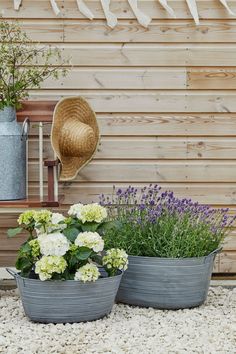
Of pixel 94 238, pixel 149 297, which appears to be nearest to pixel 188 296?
pixel 149 297

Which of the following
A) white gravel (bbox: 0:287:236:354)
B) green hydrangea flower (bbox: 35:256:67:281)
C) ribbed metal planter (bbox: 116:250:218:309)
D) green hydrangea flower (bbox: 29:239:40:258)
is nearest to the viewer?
white gravel (bbox: 0:287:236:354)

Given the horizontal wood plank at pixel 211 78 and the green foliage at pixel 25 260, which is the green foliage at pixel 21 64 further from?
the green foliage at pixel 25 260

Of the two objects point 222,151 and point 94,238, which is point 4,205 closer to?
point 94,238

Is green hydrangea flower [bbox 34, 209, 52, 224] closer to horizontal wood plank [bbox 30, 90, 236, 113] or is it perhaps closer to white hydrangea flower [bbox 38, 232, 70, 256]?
white hydrangea flower [bbox 38, 232, 70, 256]

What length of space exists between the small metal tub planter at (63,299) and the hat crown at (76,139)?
35.7 inches

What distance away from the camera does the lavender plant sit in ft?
13.1

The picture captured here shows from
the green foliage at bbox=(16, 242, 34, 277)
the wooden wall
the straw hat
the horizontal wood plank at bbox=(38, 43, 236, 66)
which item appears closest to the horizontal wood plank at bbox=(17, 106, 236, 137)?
the wooden wall

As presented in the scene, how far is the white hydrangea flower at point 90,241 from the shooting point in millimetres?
3654

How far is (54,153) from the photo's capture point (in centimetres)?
435

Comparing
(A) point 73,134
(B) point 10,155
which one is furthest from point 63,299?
(A) point 73,134

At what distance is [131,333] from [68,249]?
1.60 ft

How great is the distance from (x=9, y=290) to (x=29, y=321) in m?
0.84

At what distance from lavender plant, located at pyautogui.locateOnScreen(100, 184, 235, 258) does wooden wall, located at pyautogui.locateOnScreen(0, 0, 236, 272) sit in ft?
1.37

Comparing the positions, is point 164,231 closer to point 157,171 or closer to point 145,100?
point 157,171
